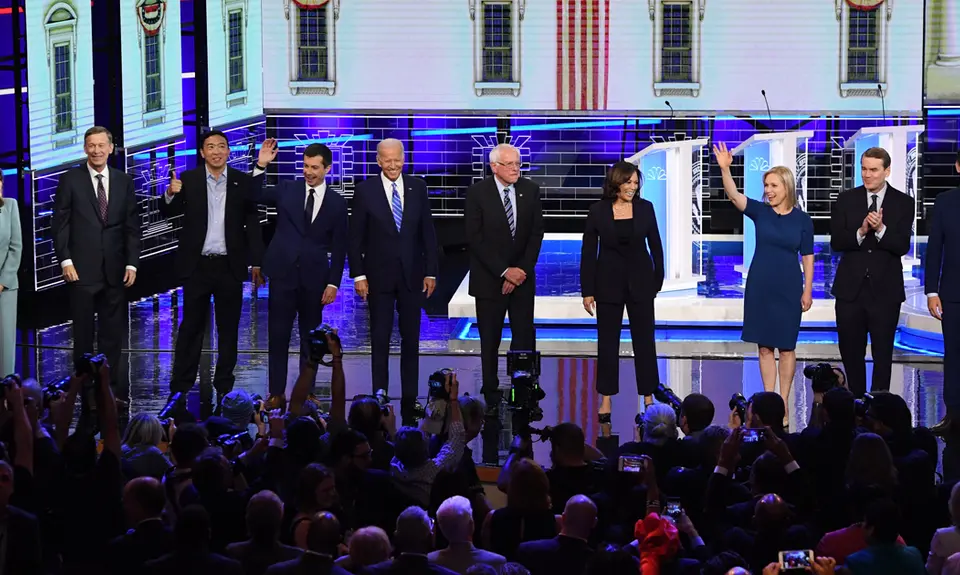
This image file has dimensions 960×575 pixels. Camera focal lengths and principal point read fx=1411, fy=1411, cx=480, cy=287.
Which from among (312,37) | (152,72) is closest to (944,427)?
(152,72)

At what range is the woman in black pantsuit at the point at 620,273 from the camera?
6664 millimetres

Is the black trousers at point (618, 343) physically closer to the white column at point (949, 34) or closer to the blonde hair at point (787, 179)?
the blonde hair at point (787, 179)

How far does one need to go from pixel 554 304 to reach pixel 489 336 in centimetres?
271

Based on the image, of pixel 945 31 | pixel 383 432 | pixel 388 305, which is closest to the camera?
pixel 383 432

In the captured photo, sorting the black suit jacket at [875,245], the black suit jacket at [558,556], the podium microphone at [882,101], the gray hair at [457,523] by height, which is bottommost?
the black suit jacket at [558,556]

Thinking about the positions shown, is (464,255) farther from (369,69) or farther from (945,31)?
(945,31)

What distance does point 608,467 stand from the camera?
4246 millimetres

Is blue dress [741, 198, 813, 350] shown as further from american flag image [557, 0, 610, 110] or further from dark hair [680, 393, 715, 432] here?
american flag image [557, 0, 610, 110]

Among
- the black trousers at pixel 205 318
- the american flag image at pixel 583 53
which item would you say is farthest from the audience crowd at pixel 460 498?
the american flag image at pixel 583 53

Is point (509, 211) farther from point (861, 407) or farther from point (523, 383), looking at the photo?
point (861, 407)

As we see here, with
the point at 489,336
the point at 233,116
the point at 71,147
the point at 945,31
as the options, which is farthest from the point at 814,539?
the point at 945,31

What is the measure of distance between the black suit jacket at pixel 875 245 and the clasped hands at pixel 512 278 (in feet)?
4.95

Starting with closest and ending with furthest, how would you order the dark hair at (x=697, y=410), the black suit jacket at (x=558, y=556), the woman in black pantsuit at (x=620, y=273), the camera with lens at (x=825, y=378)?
1. the black suit jacket at (x=558, y=556)
2. the dark hair at (x=697, y=410)
3. the camera with lens at (x=825, y=378)
4. the woman in black pantsuit at (x=620, y=273)

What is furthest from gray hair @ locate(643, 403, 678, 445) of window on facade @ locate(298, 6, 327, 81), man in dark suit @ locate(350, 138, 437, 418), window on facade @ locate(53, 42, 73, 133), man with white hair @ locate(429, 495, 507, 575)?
window on facade @ locate(298, 6, 327, 81)
